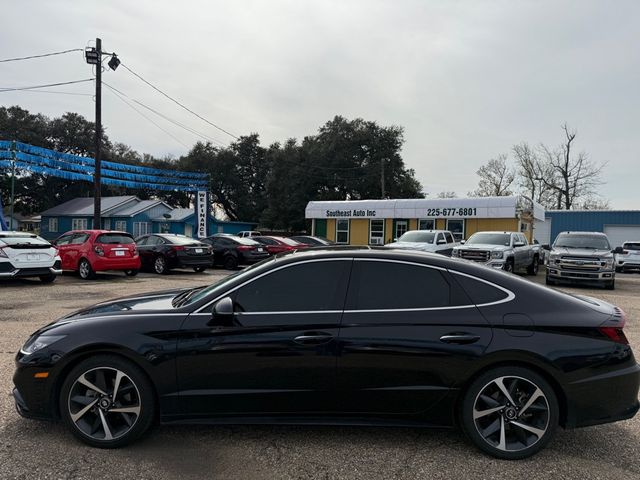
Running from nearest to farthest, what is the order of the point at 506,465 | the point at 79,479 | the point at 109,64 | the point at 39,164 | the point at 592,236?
the point at 79,479
the point at 506,465
the point at 592,236
the point at 109,64
the point at 39,164

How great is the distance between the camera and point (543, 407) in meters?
3.29

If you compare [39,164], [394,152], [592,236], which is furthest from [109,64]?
[394,152]

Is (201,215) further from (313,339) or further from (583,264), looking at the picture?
(313,339)

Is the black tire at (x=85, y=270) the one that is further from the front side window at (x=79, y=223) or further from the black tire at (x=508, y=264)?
the front side window at (x=79, y=223)

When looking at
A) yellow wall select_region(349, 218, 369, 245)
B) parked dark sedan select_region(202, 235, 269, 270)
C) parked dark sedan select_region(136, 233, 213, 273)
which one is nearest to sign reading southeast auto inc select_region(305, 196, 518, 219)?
yellow wall select_region(349, 218, 369, 245)

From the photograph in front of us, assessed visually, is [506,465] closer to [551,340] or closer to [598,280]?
[551,340]

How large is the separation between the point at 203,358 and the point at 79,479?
3.39 feet

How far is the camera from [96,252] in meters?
13.6

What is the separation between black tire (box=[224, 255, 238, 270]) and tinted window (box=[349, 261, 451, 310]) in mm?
16007

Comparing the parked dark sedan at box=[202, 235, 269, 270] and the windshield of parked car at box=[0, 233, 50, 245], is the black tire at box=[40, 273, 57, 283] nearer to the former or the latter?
the windshield of parked car at box=[0, 233, 50, 245]

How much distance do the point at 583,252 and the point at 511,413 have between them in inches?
519

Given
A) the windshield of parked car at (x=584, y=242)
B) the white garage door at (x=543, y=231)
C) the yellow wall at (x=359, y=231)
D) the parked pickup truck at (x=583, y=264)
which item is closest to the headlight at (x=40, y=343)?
the parked pickup truck at (x=583, y=264)

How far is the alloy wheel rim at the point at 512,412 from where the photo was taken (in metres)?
3.29

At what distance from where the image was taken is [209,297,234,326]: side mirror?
3.32m
